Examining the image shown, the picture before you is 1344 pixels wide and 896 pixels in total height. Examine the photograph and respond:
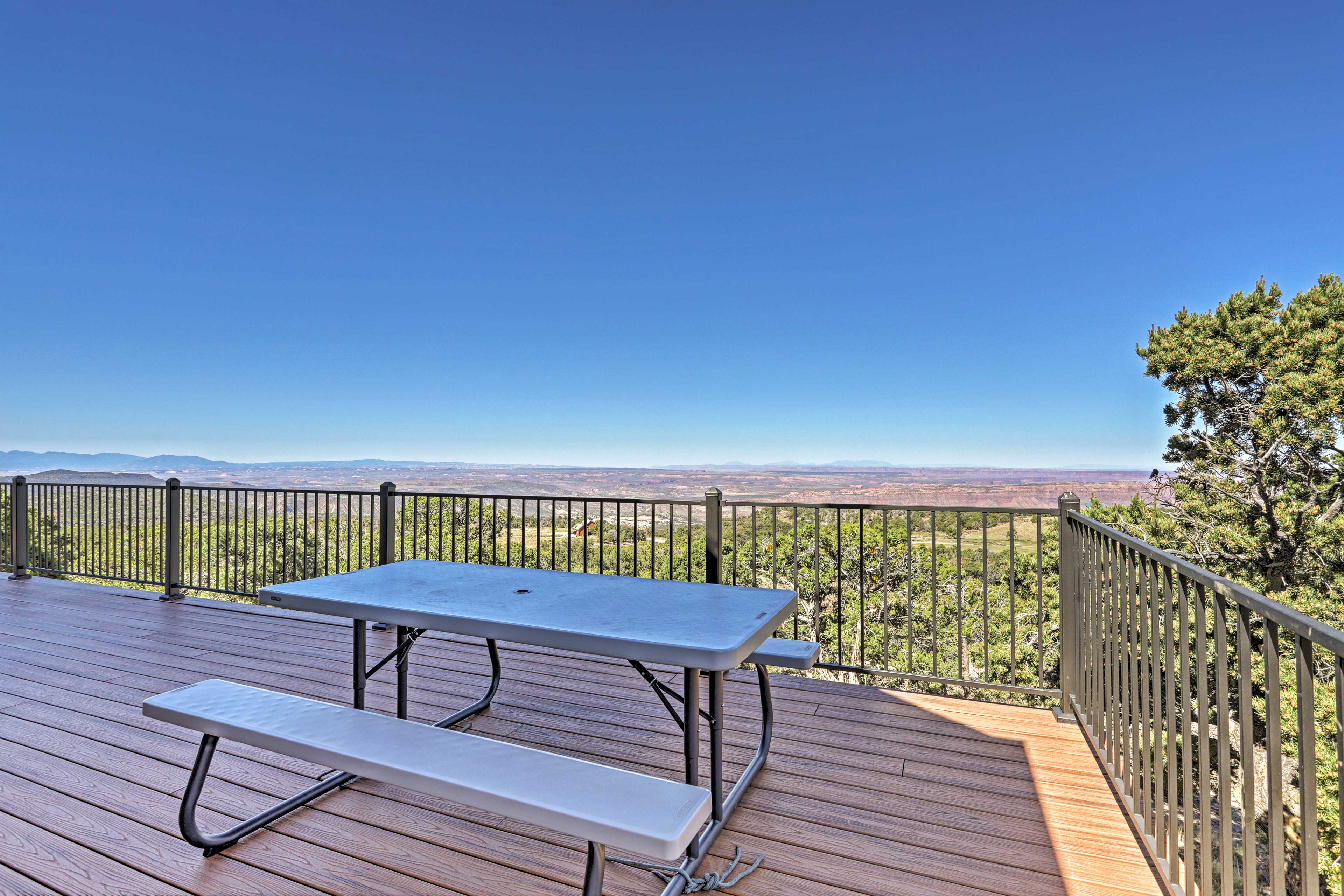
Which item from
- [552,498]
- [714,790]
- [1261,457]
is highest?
[1261,457]

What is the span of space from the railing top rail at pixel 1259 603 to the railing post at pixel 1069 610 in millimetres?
1073

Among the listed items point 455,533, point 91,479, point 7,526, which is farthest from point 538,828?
point 7,526

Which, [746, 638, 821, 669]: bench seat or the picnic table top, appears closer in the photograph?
the picnic table top

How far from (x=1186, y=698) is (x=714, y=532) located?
8.08ft

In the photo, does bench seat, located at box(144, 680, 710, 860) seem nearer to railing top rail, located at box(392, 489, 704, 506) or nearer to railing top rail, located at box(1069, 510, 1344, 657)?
railing top rail, located at box(1069, 510, 1344, 657)

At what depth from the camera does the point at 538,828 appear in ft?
6.78

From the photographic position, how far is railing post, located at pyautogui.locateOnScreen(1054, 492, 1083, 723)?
2.75 meters

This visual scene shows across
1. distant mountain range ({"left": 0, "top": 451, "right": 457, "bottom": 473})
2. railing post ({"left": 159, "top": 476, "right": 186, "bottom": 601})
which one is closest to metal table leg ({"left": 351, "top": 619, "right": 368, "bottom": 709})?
railing post ({"left": 159, "top": 476, "right": 186, "bottom": 601})

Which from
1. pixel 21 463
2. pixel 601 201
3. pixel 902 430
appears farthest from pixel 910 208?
pixel 21 463

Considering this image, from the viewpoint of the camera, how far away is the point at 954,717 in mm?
2914

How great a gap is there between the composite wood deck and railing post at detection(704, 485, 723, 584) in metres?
0.65

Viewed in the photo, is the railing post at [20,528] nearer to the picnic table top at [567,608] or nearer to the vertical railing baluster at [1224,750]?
the picnic table top at [567,608]

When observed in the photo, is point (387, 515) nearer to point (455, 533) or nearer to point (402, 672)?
point (455, 533)

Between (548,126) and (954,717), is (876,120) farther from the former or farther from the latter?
(954,717)
